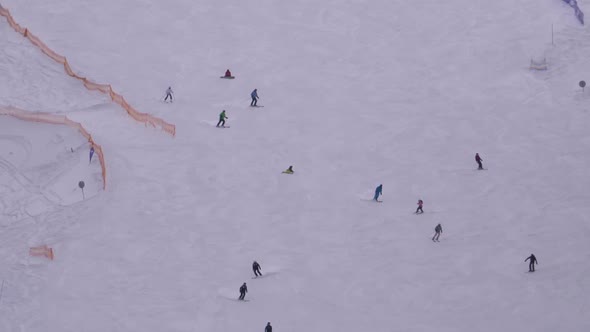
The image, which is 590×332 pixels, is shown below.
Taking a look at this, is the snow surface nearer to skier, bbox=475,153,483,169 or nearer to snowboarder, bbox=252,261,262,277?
snowboarder, bbox=252,261,262,277

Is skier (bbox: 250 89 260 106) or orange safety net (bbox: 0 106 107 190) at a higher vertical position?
skier (bbox: 250 89 260 106)

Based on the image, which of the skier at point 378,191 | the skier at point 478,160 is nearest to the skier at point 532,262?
the skier at point 378,191

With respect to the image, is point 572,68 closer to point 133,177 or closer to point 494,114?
point 494,114

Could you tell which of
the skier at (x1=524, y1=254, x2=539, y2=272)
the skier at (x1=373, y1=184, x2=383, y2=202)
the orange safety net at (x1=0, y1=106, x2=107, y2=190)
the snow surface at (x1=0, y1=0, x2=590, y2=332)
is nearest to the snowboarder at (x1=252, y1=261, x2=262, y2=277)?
the snow surface at (x1=0, y1=0, x2=590, y2=332)

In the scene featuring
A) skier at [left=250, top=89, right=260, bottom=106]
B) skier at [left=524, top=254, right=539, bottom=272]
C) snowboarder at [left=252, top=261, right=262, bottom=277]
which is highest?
skier at [left=250, top=89, right=260, bottom=106]

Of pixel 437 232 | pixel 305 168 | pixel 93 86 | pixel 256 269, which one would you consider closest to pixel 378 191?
pixel 437 232

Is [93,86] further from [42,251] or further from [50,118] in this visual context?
[42,251]

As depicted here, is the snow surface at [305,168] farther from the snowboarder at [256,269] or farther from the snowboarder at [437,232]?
the snowboarder at [437,232]
